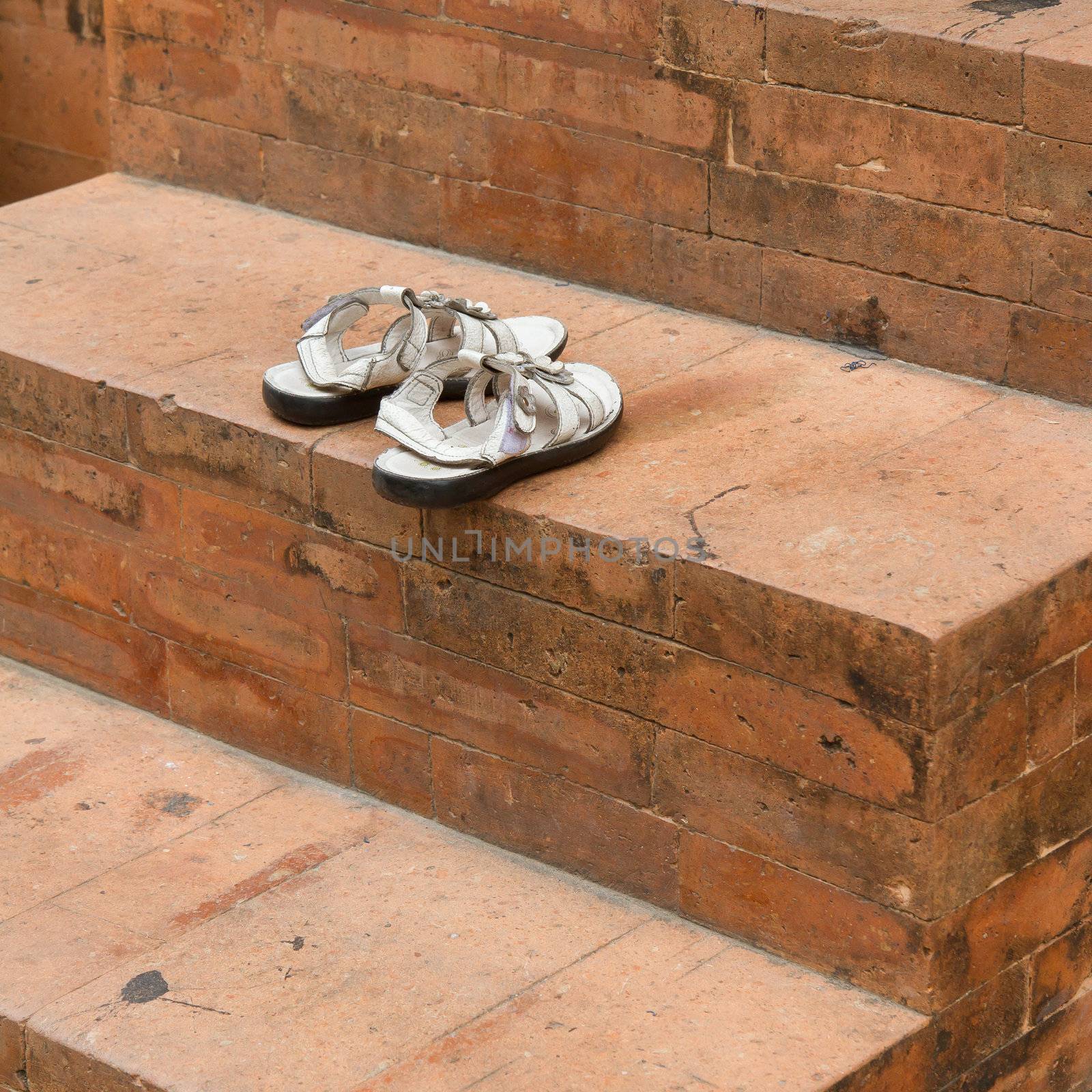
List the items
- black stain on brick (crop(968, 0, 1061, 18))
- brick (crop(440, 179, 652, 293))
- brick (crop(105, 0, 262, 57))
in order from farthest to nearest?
brick (crop(105, 0, 262, 57))
brick (crop(440, 179, 652, 293))
black stain on brick (crop(968, 0, 1061, 18))

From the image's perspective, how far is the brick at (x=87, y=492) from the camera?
228 inches

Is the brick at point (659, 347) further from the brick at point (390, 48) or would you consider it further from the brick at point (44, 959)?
the brick at point (44, 959)

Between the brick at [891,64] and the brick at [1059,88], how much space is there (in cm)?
5

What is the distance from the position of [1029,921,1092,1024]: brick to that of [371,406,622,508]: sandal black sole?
1.76 m

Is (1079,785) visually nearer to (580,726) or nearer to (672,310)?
(580,726)

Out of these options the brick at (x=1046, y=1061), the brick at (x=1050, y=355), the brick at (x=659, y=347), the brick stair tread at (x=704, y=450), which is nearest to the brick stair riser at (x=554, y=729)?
the brick stair tread at (x=704, y=450)

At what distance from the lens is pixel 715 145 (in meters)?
5.91

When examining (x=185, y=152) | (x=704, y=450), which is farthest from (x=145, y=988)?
(x=185, y=152)

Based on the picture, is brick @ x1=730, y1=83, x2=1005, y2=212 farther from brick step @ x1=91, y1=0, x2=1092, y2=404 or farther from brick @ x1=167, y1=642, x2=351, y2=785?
brick @ x1=167, y1=642, x2=351, y2=785

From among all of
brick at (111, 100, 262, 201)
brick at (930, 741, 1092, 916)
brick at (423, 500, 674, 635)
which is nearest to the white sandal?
brick at (423, 500, 674, 635)

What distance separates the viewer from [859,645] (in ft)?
14.5

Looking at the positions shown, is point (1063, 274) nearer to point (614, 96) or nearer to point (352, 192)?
point (614, 96)

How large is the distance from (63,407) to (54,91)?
4.36 metres

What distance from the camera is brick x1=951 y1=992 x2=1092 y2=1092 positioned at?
4.99 meters
